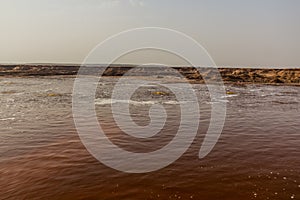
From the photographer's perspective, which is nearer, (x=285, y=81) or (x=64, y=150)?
(x=64, y=150)

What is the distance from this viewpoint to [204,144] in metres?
12.4

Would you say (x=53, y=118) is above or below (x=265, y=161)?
below

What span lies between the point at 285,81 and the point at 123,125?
6162 centimetres

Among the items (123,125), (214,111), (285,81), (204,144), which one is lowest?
(285,81)

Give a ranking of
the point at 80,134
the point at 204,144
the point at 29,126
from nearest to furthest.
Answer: the point at 204,144 < the point at 80,134 < the point at 29,126

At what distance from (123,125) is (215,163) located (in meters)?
7.31

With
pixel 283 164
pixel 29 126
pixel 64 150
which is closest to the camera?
pixel 283 164

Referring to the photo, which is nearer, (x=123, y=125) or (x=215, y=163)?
(x=215, y=163)

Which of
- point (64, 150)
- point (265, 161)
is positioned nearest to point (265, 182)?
point (265, 161)

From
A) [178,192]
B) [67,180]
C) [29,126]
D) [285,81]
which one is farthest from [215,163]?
[285,81]

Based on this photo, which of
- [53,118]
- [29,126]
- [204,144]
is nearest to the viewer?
[204,144]

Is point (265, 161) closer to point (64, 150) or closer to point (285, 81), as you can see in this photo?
point (64, 150)

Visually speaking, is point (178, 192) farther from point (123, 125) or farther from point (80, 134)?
point (123, 125)

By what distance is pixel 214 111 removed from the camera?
22.2 metres
